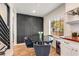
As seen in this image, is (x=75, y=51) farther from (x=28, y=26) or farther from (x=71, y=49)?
(x=28, y=26)

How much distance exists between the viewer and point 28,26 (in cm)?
872

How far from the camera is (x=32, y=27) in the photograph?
896cm

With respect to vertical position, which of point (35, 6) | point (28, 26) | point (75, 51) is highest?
point (35, 6)

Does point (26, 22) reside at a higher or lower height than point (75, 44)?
higher

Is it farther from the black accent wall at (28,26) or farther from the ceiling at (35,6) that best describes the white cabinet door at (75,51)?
the black accent wall at (28,26)

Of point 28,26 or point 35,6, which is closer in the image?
point 35,6

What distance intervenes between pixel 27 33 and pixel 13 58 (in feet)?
25.1

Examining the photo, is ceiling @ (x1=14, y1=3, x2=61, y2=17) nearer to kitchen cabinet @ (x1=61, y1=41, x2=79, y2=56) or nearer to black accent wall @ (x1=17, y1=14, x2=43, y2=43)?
black accent wall @ (x1=17, y1=14, x2=43, y2=43)

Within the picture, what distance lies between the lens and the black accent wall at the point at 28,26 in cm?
819

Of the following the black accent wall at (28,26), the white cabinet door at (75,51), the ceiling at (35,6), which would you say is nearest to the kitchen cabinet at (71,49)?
the white cabinet door at (75,51)

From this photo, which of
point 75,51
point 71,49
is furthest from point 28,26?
point 75,51

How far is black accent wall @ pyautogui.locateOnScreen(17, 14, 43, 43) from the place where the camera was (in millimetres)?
8188

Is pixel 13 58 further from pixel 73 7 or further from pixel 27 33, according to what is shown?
pixel 27 33

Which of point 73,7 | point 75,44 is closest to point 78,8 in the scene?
point 73,7
